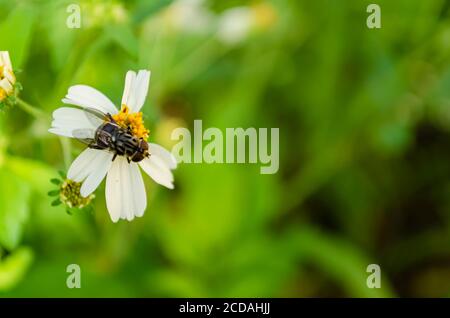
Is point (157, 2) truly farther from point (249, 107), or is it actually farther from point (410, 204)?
point (410, 204)

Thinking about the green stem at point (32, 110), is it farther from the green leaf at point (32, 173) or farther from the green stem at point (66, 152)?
the green leaf at point (32, 173)

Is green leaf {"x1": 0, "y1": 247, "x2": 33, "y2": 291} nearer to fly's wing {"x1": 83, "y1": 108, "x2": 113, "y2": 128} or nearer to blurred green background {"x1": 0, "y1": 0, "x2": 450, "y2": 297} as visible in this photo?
blurred green background {"x1": 0, "y1": 0, "x2": 450, "y2": 297}

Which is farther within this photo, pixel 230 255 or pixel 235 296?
pixel 230 255

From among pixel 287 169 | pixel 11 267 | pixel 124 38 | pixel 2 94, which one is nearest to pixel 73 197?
pixel 2 94

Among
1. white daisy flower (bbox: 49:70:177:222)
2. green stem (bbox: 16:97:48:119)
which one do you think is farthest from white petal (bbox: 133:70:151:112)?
green stem (bbox: 16:97:48:119)

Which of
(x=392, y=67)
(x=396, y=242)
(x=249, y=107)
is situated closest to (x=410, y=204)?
(x=396, y=242)
